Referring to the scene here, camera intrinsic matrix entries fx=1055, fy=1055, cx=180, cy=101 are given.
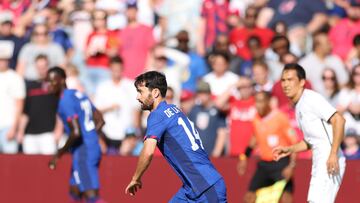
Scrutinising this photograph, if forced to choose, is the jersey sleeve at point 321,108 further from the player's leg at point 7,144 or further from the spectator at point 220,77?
the player's leg at point 7,144

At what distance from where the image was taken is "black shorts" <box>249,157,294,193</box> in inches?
519

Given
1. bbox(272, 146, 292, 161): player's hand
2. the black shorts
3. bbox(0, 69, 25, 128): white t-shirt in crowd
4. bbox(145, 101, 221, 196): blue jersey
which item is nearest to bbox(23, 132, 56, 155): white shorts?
bbox(0, 69, 25, 128): white t-shirt in crowd

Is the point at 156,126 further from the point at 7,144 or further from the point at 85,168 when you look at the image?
the point at 7,144

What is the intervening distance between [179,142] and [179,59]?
700 cm

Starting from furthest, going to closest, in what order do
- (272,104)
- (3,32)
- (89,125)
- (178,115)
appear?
(3,32) → (272,104) → (89,125) → (178,115)

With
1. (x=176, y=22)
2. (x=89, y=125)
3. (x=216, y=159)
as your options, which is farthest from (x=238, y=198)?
(x=176, y=22)

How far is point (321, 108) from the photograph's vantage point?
34.8 feet

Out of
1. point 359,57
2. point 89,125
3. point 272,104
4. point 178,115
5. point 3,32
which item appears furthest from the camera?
point 3,32

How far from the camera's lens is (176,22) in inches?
667

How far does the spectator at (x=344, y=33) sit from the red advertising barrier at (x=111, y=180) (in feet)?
8.02

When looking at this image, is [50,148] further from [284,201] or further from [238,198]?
[284,201]

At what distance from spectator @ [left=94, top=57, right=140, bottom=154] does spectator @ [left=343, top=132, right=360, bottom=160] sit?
3.14m

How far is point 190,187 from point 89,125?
4.09 metres

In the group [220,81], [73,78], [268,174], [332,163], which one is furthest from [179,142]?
[73,78]
